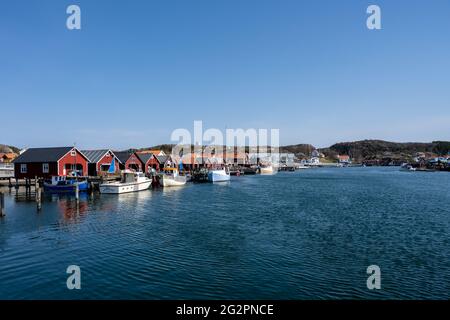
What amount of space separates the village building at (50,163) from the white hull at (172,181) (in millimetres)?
14863

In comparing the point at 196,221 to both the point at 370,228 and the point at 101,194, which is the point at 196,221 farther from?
the point at 101,194

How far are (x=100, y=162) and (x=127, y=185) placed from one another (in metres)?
15.3

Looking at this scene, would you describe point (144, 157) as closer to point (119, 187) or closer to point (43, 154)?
point (43, 154)

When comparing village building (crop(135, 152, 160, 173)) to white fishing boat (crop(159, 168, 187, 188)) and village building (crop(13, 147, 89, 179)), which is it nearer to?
white fishing boat (crop(159, 168, 187, 188))

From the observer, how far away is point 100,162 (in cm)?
6894

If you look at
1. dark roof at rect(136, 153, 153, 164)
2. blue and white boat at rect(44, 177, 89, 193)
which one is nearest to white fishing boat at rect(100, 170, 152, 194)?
blue and white boat at rect(44, 177, 89, 193)

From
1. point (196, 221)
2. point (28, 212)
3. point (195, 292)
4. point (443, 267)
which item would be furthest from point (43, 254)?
point (443, 267)

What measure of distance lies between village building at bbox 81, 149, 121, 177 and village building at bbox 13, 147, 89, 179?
2.70 metres

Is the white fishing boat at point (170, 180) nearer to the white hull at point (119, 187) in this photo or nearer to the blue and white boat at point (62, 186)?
the white hull at point (119, 187)

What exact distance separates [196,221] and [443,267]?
20024 mm

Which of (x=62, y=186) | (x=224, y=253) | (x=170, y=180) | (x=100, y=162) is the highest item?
(x=100, y=162)

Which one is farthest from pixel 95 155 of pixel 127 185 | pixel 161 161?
pixel 161 161

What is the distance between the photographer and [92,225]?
3009 cm

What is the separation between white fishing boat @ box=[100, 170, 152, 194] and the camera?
54.5m
